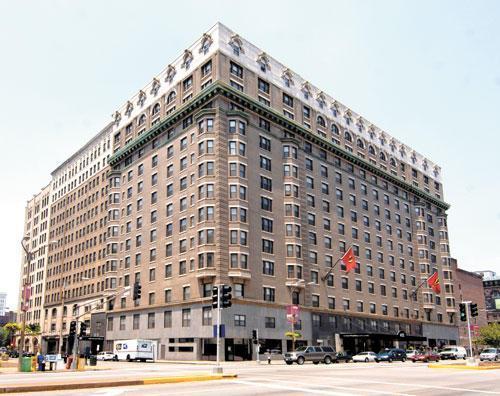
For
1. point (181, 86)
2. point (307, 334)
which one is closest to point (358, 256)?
point (307, 334)

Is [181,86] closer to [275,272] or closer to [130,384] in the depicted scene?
[275,272]

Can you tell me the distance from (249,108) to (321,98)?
19774mm

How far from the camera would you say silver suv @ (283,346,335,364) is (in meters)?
52.8

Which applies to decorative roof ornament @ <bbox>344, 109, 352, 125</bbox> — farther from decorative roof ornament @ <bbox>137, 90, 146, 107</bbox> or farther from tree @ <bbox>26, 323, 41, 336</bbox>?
tree @ <bbox>26, 323, 41, 336</bbox>

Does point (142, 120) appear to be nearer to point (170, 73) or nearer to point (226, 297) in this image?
point (170, 73)

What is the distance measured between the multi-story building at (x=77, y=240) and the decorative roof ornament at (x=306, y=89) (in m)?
38.9

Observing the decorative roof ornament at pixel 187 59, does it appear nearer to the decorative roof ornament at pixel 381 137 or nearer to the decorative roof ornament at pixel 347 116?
the decorative roof ornament at pixel 347 116

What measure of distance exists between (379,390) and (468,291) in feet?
399

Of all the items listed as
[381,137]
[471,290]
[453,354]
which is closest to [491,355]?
[453,354]

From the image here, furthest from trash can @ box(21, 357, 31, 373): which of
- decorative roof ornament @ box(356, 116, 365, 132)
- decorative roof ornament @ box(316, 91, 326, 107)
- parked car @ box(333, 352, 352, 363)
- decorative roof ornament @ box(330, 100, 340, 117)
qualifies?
decorative roof ornament @ box(356, 116, 365, 132)

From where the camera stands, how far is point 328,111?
8731cm

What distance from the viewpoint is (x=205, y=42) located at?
233 ft

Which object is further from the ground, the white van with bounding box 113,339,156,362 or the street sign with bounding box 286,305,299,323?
the street sign with bounding box 286,305,299,323

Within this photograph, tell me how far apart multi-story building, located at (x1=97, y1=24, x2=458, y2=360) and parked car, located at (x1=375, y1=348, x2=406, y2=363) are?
12.4 m
